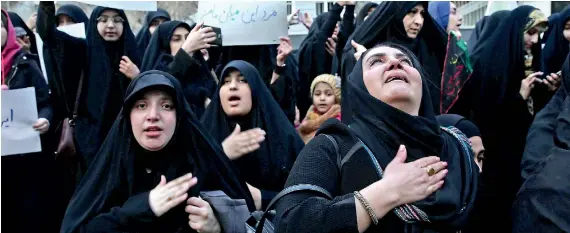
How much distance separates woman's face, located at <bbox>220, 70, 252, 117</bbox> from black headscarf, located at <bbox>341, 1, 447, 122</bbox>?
714mm

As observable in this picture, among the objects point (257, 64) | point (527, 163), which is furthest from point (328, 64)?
point (527, 163)

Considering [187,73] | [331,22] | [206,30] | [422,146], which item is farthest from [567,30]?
[422,146]

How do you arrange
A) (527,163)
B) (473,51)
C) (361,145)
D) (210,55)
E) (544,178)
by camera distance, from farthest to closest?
(210,55) < (473,51) < (527,163) < (544,178) < (361,145)

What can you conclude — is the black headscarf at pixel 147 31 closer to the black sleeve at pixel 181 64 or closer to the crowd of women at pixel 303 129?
the crowd of women at pixel 303 129

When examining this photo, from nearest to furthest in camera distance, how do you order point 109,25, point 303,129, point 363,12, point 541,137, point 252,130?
point 541,137 → point 252,130 → point 303,129 → point 109,25 → point 363,12

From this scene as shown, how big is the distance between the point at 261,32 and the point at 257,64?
0.56m

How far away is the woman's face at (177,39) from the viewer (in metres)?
5.83

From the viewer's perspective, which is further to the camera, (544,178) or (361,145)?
(544,178)

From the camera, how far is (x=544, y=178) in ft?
9.07

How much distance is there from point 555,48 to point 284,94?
7.54 ft

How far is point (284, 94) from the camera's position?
5801 mm

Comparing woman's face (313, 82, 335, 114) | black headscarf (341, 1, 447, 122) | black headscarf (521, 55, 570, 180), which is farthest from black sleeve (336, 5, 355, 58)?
black headscarf (521, 55, 570, 180)

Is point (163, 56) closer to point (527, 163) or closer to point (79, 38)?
point (79, 38)

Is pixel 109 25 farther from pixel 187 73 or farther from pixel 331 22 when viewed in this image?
pixel 331 22
